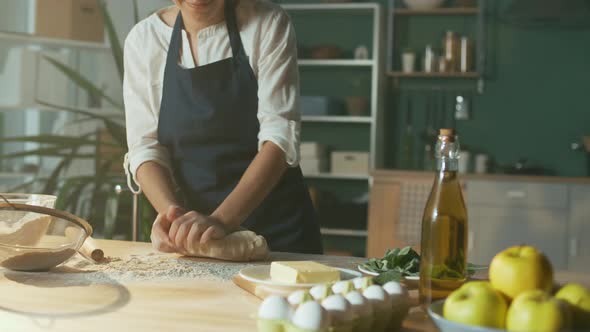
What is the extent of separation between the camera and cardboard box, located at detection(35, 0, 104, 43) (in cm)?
309

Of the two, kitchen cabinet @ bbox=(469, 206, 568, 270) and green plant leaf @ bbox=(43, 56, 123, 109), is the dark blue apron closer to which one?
green plant leaf @ bbox=(43, 56, 123, 109)

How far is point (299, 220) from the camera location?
76.5 inches

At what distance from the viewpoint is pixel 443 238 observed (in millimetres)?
1013

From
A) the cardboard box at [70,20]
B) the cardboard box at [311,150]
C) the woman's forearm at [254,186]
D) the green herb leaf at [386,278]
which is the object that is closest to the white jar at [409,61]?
the cardboard box at [311,150]

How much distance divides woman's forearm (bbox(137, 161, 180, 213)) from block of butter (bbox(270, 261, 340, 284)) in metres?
0.66

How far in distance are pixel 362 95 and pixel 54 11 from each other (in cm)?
192

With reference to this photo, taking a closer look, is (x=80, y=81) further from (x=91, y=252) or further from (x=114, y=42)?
(x=91, y=252)

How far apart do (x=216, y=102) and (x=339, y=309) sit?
120cm

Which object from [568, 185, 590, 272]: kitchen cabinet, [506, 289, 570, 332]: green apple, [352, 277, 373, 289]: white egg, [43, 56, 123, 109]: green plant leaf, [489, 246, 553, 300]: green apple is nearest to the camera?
[506, 289, 570, 332]: green apple

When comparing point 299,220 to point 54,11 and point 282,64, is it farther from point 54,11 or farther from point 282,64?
point 54,11

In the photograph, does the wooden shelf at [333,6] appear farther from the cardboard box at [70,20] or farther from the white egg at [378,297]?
the white egg at [378,297]

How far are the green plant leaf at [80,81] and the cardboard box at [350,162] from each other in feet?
5.49

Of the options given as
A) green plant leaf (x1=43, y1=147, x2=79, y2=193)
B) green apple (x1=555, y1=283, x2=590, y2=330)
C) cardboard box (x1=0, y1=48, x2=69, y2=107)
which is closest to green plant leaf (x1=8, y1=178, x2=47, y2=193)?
green plant leaf (x1=43, y1=147, x2=79, y2=193)

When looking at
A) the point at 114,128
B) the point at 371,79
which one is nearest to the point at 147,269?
the point at 114,128
